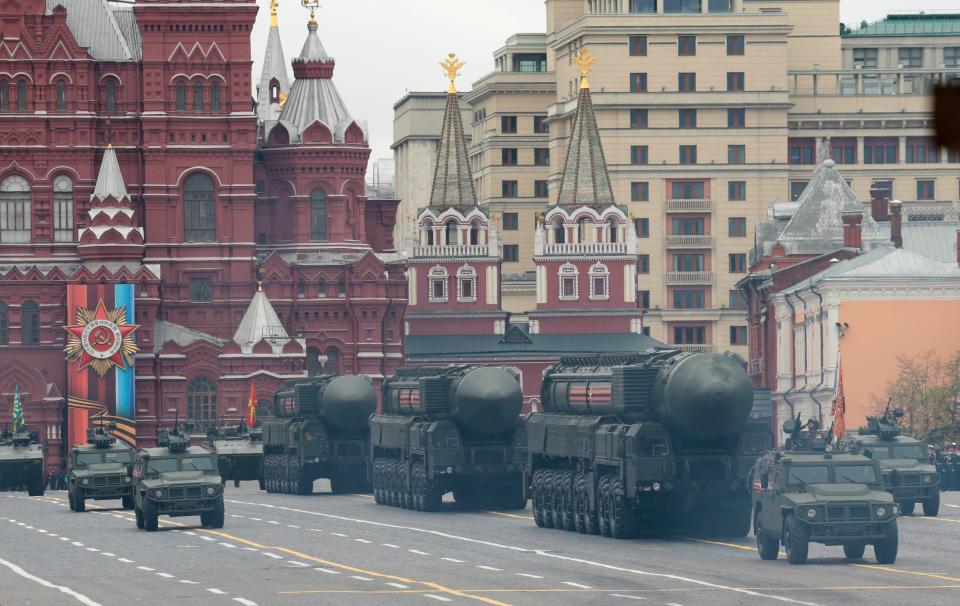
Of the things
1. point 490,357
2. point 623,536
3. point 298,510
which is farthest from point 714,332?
point 623,536

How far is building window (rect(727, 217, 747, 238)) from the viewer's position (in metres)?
160

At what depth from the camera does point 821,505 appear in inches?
1601

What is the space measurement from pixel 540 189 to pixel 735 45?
2257 cm

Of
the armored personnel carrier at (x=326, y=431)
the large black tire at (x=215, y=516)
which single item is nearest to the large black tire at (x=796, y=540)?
the large black tire at (x=215, y=516)

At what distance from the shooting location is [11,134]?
121m

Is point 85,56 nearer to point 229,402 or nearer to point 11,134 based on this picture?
point 11,134

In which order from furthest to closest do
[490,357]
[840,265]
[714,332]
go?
[714,332], [490,357], [840,265]

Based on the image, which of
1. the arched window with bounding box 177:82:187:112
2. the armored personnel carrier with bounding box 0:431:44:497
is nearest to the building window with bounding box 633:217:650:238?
the arched window with bounding box 177:82:187:112

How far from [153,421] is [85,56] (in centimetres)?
1953

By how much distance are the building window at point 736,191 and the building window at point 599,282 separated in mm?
16357

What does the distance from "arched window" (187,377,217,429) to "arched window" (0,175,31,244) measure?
11684 mm

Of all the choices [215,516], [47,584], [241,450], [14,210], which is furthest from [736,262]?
[47,584]

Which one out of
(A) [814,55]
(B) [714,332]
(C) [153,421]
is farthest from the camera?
(A) [814,55]

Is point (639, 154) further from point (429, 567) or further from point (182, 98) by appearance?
point (429, 567)
